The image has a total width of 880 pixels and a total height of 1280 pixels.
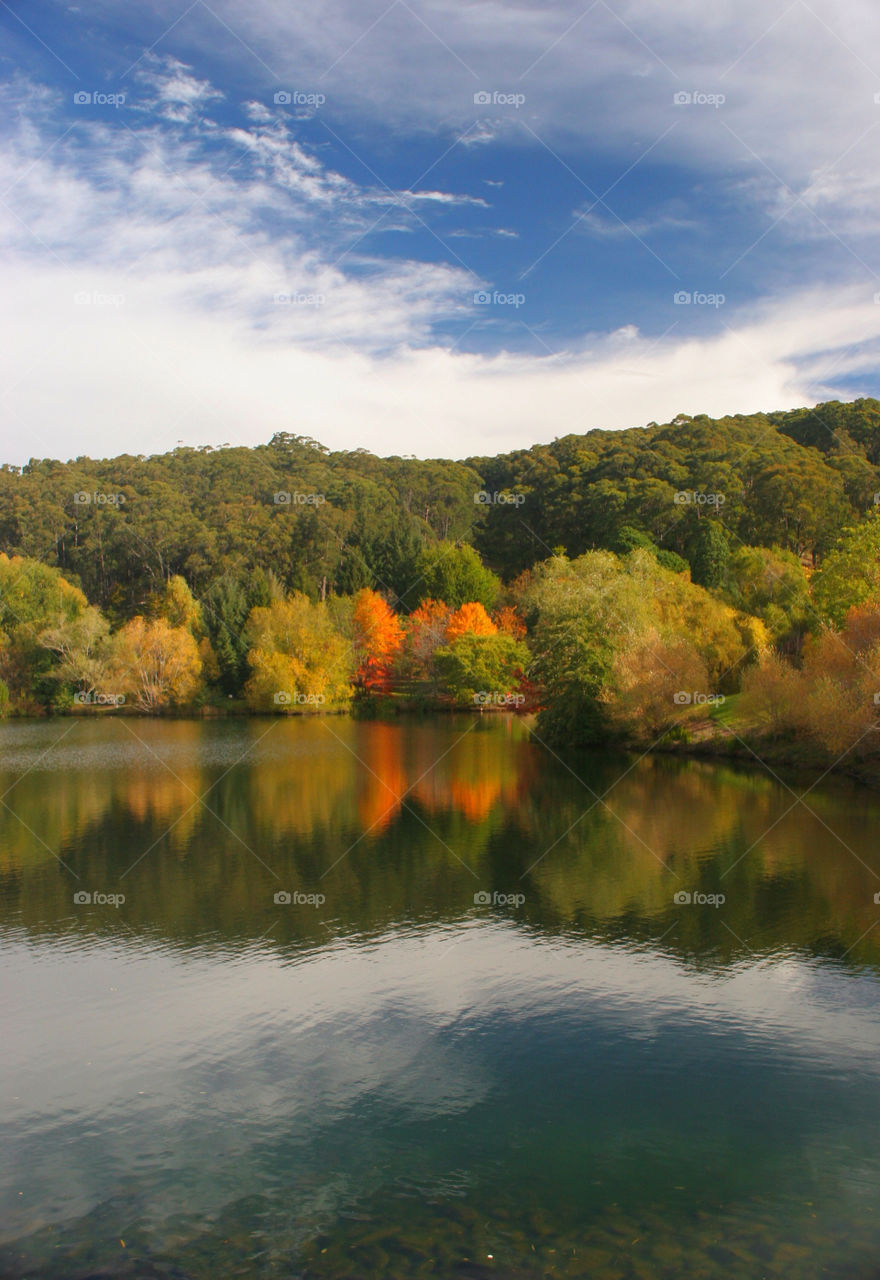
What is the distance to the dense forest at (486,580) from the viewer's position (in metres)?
36.3

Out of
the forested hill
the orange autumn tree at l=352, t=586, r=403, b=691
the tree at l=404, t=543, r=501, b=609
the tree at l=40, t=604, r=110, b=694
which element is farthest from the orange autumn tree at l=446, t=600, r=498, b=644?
the tree at l=40, t=604, r=110, b=694

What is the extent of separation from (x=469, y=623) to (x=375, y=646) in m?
7.14

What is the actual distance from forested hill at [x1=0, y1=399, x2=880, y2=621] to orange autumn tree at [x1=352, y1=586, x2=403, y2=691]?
277 inches

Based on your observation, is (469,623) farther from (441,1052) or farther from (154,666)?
(441,1052)

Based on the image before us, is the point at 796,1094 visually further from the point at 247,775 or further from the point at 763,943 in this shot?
the point at 247,775

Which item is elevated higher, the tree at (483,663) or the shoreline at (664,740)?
the tree at (483,663)

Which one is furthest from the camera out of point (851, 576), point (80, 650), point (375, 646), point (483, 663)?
point (375, 646)

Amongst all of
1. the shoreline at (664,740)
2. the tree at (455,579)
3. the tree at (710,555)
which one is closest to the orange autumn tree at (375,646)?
the shoreline at (664,740)

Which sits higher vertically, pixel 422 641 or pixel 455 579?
pixel 455 579

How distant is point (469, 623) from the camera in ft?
197

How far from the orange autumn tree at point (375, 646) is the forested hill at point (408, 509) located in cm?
705

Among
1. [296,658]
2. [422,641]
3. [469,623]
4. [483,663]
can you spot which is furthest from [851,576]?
[296,658]

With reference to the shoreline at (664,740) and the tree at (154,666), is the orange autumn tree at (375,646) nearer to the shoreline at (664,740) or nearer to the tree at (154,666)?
the shoreline at (664,740)

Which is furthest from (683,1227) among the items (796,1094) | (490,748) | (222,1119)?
(490,748)
